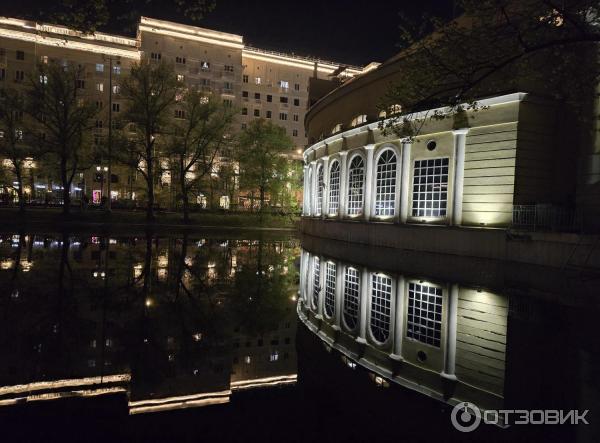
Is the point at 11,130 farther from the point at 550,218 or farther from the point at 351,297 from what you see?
the point at 550,218

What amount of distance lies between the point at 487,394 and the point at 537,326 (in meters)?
4.30

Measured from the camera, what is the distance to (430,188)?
24.0 metres

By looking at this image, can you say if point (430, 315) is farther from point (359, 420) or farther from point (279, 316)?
point (359, 420)

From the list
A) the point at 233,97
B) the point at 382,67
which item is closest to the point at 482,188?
the point at 382,67

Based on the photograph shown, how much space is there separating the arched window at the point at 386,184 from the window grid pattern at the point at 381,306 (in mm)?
12984

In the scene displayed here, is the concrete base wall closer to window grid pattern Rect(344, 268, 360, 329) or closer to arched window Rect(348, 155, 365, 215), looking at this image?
arched window Rect(348, 155, 365, 215)

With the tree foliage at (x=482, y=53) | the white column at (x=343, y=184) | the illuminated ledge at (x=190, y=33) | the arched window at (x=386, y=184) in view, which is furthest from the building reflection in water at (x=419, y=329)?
the illuminated ledge at (x=190, y=33)

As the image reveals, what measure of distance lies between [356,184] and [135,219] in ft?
91.4

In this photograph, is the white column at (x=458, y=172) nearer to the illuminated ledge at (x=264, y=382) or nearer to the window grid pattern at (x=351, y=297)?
the window grid pattern at (x=351, y=297)

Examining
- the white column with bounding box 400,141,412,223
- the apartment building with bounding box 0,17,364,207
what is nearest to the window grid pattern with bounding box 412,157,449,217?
the white column with bounding box 400,141,412,223

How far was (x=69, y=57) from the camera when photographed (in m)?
71.9

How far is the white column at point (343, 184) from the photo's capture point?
32.2 metres

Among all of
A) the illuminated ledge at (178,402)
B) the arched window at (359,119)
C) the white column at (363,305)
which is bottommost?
the white column at (363,305)

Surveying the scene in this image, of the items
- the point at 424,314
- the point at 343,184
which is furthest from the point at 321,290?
the point at 343,184
